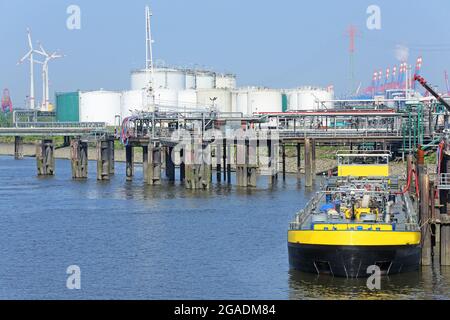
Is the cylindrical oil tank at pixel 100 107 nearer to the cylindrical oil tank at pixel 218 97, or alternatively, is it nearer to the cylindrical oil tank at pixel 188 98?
the cylindrical oil tank at pixel 188 98

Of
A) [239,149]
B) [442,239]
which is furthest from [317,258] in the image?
[239,149]

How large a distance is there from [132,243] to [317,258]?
14.3 meters

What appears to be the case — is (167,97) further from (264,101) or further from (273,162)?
(273,162)

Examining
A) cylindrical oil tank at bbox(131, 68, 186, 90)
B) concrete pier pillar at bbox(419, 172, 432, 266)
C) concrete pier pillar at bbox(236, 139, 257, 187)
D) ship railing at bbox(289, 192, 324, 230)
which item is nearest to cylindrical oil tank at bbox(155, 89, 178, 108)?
cylindrical oil tank at bbox(131, 68, 186, 90)

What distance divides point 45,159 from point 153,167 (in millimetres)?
17976

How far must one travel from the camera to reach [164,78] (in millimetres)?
164875

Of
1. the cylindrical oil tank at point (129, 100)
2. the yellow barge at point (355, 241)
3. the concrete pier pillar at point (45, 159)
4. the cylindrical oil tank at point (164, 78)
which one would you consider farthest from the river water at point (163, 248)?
the cylindrical oil tank at point (164, 78)

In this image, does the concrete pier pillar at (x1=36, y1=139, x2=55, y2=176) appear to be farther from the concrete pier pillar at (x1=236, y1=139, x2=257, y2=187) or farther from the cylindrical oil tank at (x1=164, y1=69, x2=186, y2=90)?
the cylindrical oil tank at (x1=164, y1=69, x2=186, y2=90)

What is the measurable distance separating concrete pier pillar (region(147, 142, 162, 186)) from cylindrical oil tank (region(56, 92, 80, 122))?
73.6m

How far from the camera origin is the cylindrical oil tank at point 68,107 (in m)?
166

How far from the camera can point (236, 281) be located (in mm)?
43969

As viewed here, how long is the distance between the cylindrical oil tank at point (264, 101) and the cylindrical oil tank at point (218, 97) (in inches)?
141
